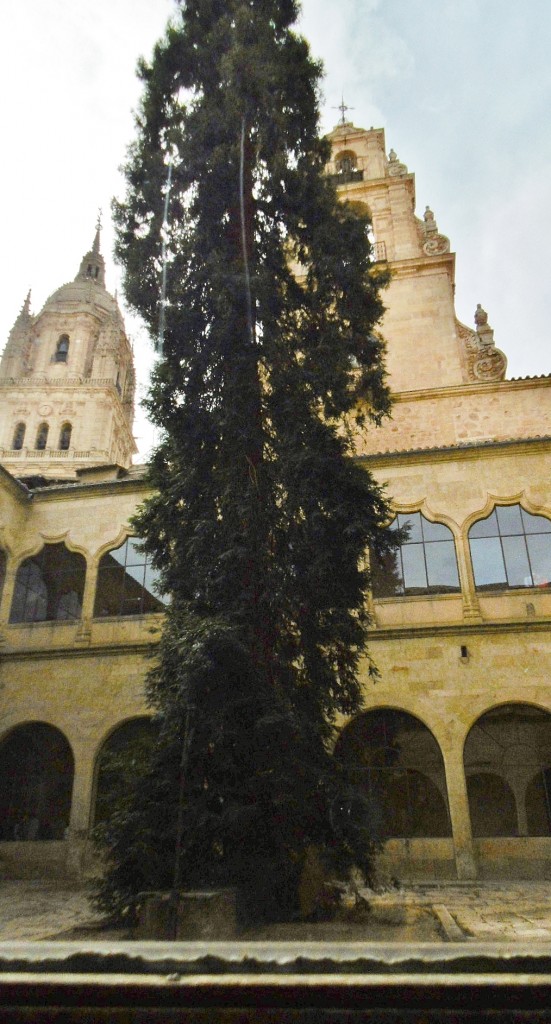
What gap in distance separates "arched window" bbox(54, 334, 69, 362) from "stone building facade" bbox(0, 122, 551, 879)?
45478 mm

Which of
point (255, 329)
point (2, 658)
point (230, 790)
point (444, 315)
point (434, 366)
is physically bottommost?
point (230, 790)

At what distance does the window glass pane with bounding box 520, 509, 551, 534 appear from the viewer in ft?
46.7

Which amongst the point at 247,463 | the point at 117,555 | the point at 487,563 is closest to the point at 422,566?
the point at 487,563

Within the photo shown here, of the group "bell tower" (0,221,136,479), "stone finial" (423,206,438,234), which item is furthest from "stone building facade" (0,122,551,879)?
"bell tower" (0,221,136,479)

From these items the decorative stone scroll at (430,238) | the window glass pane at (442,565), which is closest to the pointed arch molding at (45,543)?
the window glass pane at (442,565)

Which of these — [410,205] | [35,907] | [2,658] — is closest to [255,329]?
[35,907]

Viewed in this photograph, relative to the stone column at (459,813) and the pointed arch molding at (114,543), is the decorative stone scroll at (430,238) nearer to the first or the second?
the pointed arch molding at (114,543)

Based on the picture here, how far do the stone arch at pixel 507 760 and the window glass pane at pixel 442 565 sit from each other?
110 inches

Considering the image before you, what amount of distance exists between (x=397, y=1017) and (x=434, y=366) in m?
20.1

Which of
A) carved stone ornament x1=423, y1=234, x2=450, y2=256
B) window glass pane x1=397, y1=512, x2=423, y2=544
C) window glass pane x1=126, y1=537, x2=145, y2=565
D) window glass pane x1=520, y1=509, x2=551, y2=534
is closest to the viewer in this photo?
window glass pane x1=520, y1=509, x2=551, y2=534

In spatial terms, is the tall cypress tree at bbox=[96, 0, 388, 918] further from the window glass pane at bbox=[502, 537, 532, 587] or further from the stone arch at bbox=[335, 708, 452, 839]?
the window glass pane at bbox=[502, 537, 532, 587]

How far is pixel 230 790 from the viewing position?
737cm

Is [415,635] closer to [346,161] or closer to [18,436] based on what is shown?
[346,161]

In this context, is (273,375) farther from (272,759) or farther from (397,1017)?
(397,1017)
